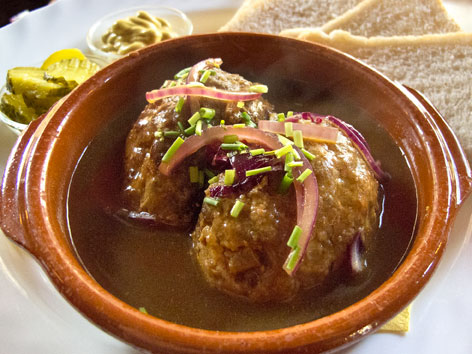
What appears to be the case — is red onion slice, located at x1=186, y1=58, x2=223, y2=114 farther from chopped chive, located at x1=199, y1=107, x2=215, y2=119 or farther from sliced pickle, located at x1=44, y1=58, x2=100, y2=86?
sliced pickle, located at x1=44, y1=58, x2=100, y2=86

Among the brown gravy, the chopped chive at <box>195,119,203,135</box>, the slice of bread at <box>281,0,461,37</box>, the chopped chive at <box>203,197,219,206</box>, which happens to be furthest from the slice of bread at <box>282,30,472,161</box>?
the chopped chive at <box>203,197,219,206</box>

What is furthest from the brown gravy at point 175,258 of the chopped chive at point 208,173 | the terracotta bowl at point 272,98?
the chopped chive at point 208,173

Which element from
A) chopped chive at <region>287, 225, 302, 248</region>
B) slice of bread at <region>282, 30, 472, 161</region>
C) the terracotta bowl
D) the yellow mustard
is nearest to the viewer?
the terracotta bowl

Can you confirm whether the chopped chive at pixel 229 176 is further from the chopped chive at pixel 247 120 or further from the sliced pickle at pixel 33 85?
the sliced pickle at pixel 33 85

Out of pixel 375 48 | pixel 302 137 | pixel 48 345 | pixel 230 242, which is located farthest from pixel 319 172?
pixel 375 48

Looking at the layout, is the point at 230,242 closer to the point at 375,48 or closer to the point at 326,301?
the point at 326,301

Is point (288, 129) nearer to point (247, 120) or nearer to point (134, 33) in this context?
point (247, 120)
